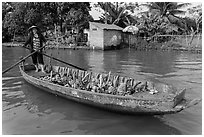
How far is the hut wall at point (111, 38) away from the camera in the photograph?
18.5m

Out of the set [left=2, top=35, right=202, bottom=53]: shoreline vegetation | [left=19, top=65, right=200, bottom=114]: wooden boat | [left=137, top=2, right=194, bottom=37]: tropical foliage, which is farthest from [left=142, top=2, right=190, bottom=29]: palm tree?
[left=19, top=65, right=200, bottom=114]: wooden boat

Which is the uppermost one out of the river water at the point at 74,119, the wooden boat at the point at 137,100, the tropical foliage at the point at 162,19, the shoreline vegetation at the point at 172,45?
the tropical foliage at the point at 162,19

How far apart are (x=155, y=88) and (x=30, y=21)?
19.1m

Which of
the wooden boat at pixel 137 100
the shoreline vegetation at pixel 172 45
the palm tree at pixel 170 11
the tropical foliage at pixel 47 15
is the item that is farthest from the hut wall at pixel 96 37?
the wooden boat at pixel 137 100

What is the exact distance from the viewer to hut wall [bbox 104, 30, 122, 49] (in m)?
18.5

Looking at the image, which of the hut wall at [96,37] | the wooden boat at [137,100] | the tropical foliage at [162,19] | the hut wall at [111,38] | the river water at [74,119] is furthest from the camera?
the tropical foliage at [162,19]

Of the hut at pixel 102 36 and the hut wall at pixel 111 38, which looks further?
the hut wall at pixel 111 38

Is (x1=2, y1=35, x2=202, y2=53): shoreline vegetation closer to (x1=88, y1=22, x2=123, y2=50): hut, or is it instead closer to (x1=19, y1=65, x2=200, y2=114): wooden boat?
(x1=88, y1=22, x2=123, y2=50): hut

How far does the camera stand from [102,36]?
18.2 m

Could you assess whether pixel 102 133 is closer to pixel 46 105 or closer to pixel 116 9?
pixel 46 105

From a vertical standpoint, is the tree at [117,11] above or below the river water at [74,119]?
above

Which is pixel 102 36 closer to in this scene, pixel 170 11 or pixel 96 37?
pixel 96 37

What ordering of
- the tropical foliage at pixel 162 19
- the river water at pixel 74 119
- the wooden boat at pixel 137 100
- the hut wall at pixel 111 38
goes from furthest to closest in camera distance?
the tropical foliage at pixel 162 19 → the hut wall at pixel 111 38 → the river water at pixel 74 119 → the wooden boat at pixel 137 100

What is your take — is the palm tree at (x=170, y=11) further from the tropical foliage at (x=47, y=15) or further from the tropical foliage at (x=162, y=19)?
the tropical foliage at (x=47, y=15)
